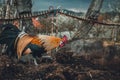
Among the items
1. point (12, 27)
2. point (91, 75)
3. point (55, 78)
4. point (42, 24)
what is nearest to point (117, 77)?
point (91, 75)

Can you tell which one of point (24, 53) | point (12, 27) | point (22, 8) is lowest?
point (24, 53)

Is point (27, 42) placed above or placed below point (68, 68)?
above

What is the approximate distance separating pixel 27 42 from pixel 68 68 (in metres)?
1.52

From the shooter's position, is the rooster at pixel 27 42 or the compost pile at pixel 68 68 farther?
the compost pile at pixel 68 68

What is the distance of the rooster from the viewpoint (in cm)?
963

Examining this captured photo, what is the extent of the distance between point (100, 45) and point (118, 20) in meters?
5.72

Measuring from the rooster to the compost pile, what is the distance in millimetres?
445

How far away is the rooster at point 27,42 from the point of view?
9.63 m

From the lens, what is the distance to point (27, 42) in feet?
31.9

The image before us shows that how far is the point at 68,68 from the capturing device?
33.2 feet

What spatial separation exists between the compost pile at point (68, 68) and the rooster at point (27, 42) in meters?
0.45

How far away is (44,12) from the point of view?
33.3 feet

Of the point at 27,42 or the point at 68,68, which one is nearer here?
the point at 27,42

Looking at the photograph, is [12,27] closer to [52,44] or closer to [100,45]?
[52,44]
